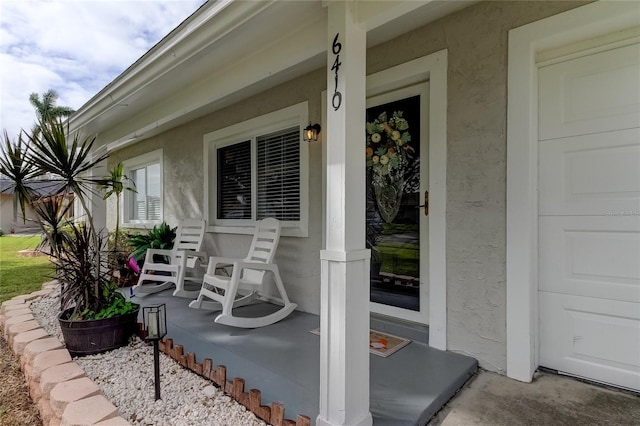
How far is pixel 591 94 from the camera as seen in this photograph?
2.07 metres

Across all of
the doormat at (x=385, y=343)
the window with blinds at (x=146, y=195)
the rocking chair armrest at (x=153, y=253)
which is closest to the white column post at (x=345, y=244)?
the doormat at (x=385, y=343)

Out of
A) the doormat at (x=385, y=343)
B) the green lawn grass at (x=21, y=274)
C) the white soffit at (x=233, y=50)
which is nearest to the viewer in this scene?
the white soffit at (x=233, y=50)

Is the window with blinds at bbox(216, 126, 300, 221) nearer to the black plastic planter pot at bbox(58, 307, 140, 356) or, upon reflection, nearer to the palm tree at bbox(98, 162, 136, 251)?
the palm tree at bbox(98, 162, 136, 251)

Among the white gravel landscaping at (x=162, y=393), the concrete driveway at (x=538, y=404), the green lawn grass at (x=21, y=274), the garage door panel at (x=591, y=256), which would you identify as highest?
the garage door panel at (x=591, y=256)

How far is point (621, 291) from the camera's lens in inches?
78.2

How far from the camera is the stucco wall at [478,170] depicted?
221 cm

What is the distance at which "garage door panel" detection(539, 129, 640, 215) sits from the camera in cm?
196

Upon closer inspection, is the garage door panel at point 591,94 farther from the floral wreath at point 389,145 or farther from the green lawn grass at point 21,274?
the green lawn grass at point 21,274

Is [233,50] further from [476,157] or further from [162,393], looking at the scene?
[162,393]

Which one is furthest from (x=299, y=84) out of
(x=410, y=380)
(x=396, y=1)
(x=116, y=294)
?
(x=410, y=380)

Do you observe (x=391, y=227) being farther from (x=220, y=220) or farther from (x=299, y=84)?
(x=220, y=220)

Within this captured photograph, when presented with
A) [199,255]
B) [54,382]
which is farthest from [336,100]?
[199,255]

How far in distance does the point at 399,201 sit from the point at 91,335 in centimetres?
273

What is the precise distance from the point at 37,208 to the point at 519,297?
4.36m
